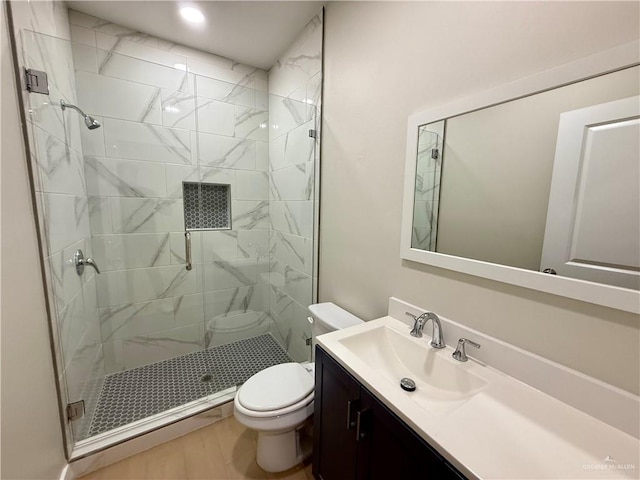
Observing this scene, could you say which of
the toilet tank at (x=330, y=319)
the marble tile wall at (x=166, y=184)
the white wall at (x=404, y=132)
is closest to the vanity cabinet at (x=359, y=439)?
the toilet tank at (x=330, y=319)

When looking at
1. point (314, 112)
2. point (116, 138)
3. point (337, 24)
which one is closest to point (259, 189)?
point (314, 112)

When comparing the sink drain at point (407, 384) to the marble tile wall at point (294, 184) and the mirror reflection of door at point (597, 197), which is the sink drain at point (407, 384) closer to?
the mirror reflection of door at point (597, 197)

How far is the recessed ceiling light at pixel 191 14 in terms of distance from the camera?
174cm

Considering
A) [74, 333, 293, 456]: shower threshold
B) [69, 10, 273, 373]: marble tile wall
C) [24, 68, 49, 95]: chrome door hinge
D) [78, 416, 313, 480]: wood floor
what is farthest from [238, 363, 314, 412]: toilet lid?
[24, 68, 49, 95]: chrome door hinge

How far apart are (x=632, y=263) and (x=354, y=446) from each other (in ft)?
3.36

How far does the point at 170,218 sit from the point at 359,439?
205cm

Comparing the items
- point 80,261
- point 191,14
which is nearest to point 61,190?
point 80,261

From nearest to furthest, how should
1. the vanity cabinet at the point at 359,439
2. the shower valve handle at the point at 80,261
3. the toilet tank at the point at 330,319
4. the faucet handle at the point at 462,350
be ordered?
the vanity cabinet at the point at 359,439
the faucet handle at the point at 462,350
the toilet tank at the point at 330,319
the shower valve handle at the point at 80,261

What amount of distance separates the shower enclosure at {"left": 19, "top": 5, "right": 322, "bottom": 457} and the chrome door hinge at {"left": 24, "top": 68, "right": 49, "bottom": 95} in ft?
0.31

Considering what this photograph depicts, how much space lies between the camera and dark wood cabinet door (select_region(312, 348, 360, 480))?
0.99 m

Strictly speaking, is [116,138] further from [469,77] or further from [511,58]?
[511,58]

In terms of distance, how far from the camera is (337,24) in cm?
166

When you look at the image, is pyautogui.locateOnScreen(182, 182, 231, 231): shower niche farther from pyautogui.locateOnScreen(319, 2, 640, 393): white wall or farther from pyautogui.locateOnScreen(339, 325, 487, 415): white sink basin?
pyautogui.locateOnScreen(339, 325, 487, 415): white sink basin

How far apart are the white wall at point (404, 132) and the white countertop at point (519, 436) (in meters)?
0.14
